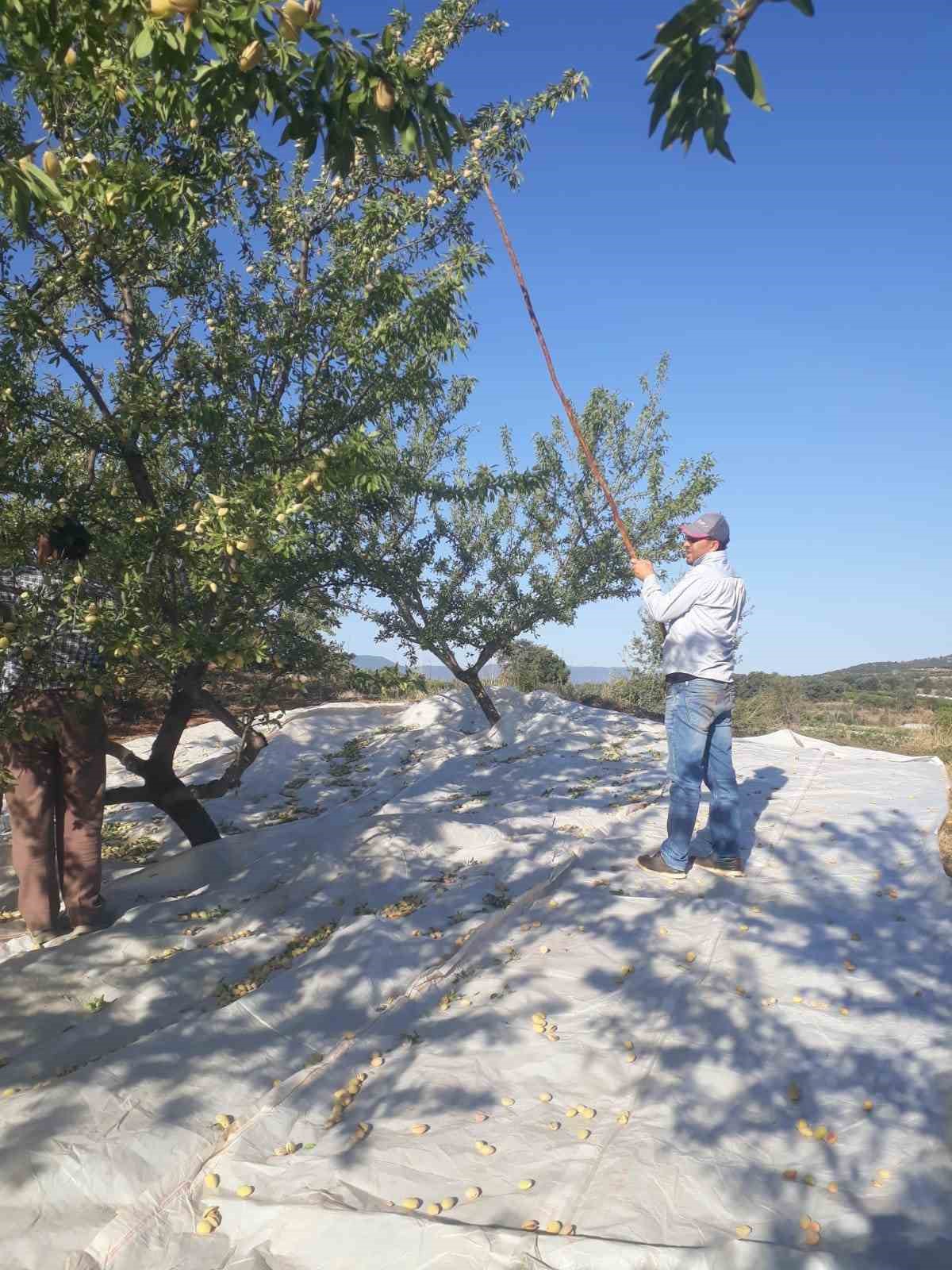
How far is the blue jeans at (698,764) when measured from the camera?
541 centimetres

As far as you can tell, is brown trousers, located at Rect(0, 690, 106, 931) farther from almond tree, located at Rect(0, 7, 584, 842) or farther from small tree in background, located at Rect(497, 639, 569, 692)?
small tree in background, located at Rect(497, 639, 569, 692)

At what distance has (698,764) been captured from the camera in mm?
5430

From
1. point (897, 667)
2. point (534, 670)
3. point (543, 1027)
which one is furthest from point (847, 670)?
point (543, 1027)

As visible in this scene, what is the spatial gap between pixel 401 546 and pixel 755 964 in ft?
25.9

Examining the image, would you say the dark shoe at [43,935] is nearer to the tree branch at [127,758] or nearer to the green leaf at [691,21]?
the tree branch at [127,758]

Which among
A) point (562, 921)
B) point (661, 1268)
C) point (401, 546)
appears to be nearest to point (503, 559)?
point (401, 546)

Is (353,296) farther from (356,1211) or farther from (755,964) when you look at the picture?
(356,1211)

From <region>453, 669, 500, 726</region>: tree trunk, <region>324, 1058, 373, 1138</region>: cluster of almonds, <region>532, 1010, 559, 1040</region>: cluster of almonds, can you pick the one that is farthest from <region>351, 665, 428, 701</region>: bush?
<region>453, 669, 500, 726</region>: tree trunk

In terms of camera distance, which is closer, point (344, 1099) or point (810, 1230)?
→ point (810, 1230)

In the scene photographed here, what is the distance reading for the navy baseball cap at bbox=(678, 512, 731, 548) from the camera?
551cm

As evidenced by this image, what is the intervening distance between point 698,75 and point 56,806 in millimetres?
5051

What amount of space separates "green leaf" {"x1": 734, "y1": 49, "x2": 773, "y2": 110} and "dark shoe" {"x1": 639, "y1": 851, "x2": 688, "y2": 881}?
443 centimetres

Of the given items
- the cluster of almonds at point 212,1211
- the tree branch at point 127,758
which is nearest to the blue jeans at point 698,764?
the cluster of almonds at point 212,1211

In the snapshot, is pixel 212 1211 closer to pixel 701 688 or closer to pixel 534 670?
pixel 701 688
